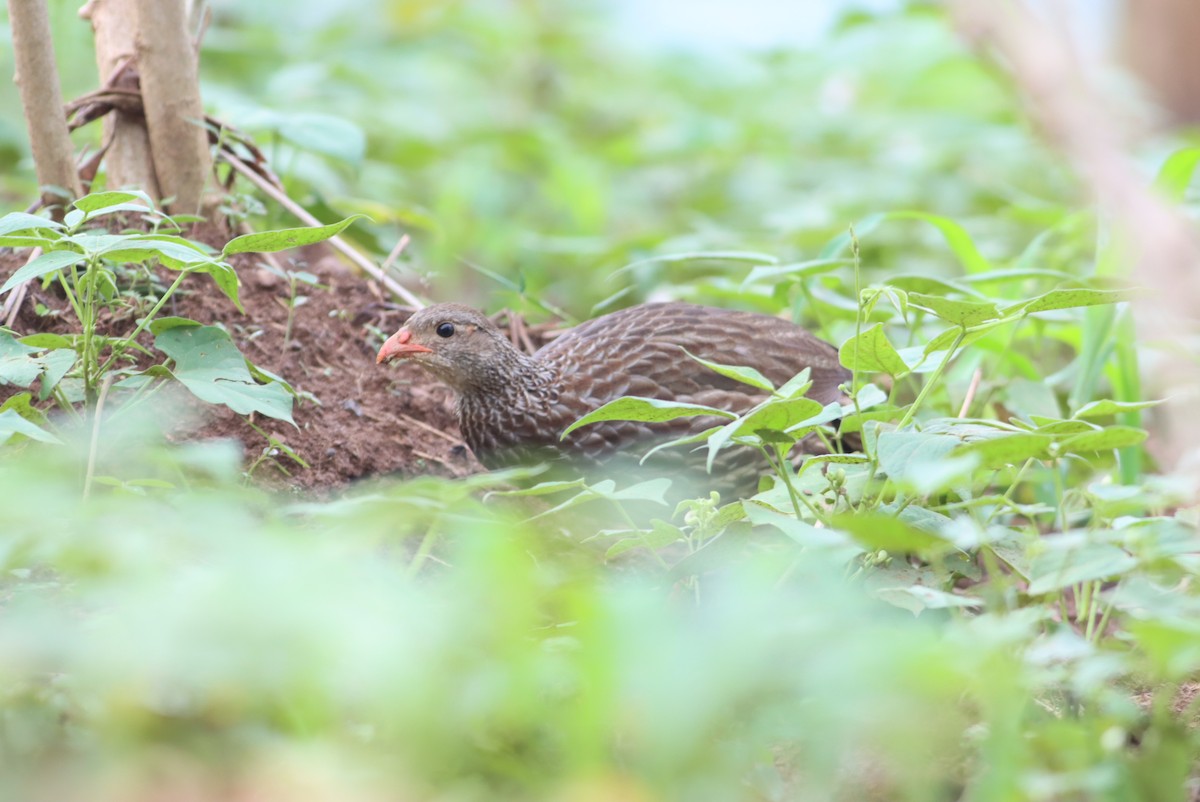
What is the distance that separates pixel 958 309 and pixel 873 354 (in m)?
0.17

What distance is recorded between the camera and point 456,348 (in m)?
3.15

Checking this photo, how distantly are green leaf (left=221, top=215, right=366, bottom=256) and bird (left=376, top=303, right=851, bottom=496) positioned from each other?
86cm

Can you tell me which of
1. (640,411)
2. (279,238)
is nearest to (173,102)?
(279,238)

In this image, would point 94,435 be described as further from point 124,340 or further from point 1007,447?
point 1007,447

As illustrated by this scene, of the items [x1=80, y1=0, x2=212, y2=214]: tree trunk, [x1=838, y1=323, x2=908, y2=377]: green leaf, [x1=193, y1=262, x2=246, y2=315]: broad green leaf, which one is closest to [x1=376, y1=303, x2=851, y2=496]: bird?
[x1=80, y1=0, x2=212, y2=214]: tree trunk

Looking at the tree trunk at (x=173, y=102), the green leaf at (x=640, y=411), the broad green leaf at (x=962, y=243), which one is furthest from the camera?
the broad green leaf at (x=962, y=243)

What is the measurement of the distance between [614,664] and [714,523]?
732mm

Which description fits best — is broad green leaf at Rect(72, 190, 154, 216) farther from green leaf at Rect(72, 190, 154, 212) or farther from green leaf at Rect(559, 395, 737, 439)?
green leaf at Rect(559, 395, 737, 439)

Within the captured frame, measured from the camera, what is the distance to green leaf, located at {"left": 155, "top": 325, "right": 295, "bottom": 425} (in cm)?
218

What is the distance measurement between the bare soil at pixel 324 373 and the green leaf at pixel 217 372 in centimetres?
36

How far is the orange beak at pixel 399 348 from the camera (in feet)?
10.0

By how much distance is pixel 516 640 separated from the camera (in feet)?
5.07

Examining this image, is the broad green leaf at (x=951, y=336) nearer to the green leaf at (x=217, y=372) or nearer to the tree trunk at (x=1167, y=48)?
the green leaf at (x=217, y=372)

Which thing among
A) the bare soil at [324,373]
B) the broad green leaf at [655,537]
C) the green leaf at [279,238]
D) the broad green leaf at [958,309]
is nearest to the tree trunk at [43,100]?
the bare soil at [324,373]
